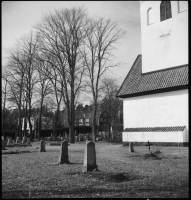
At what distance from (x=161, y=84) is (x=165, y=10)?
6691 millimetres

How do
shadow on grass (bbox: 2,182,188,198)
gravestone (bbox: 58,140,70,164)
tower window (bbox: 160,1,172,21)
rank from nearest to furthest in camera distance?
shadow on grass (bbox: 2,182,188,198) → gravestone (bbox: 58,140,70,164) → tower window (bbox: 160,1,172,21)

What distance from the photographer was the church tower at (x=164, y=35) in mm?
19234

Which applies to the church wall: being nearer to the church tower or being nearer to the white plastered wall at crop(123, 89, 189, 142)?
the white plastered wall at crop(123, 89, 189, 142)

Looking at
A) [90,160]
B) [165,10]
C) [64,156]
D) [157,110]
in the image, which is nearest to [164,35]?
A: [165,10]

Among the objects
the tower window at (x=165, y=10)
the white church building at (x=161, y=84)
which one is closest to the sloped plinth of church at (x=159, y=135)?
the white church building at (x=161, y=84)

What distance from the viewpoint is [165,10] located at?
20266 mm

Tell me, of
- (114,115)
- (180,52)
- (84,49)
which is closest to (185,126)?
(180,52)

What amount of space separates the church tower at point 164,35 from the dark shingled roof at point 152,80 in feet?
1.85

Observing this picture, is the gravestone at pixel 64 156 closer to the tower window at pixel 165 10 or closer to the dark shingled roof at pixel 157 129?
the dark shingled roof at pixel 157 129

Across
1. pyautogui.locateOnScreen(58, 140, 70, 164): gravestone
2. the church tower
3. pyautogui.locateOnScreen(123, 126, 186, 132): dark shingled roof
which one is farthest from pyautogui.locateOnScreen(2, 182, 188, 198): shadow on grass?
the church tower

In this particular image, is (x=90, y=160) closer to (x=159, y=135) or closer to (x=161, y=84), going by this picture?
(x=159, y=135)

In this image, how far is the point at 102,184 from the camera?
5562mm

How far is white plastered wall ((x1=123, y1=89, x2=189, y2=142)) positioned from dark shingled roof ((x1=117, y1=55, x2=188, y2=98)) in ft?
1.91

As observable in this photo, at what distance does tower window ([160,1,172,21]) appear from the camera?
65.5 ft
